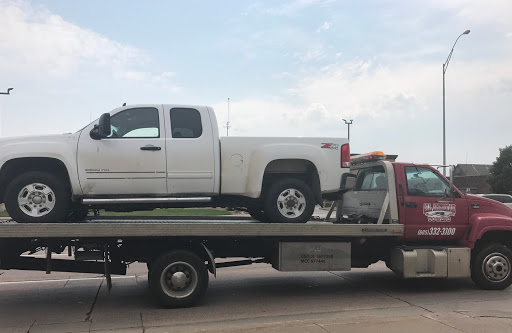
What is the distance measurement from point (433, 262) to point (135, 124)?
5.03 meters

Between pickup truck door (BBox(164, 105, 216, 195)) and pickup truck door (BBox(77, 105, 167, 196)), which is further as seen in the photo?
pickup truck door (BBox(164, 105, 216, 195))

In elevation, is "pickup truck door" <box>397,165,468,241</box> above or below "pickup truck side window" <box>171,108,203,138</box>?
below

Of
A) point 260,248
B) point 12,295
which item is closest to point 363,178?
point 260,248

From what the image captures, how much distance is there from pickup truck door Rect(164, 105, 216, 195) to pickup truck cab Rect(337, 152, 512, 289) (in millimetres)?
2173

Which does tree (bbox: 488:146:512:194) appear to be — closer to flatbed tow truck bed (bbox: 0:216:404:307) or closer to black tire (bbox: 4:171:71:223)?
flatbed tow truck bed (bbox: 0:216:404:307)

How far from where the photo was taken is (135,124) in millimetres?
6379

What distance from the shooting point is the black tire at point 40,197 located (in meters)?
5.87

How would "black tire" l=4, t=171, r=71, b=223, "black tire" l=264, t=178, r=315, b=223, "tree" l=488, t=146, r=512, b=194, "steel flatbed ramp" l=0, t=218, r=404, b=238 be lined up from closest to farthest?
"steel flatbed ramp" l=0, t=218, r=404, b=238
"black tire" l=4, t=171, r=71, b=223
"black tire" l=264, t=178, r=315, b=223
"tree" l=488, t=146, r=512, b=194

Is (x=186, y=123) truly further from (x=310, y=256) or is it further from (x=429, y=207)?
(x=429, y=207)

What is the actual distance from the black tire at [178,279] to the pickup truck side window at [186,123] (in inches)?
66.7

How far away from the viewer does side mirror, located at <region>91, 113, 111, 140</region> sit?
6.04 meters

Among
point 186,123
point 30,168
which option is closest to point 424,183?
point 186,123

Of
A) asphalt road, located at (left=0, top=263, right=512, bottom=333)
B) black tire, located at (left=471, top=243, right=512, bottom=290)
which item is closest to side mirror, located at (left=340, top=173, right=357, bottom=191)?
asphalt road, located at (left=0, top=263, right=512, bottom=333)

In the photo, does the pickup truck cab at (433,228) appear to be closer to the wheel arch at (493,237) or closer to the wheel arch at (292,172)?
the wheel arch at (493,237)
